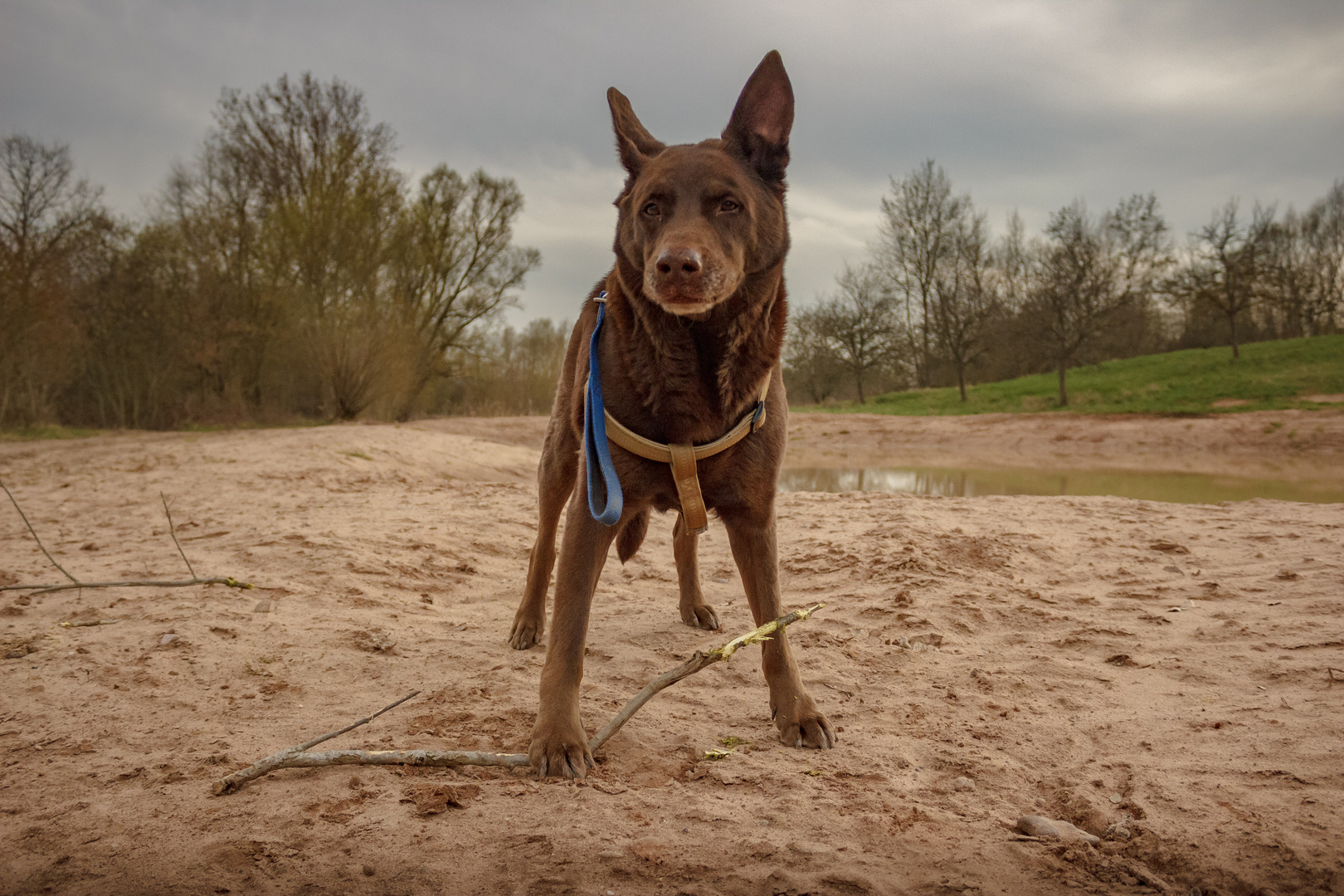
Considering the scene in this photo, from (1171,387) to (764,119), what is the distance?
31895 mm

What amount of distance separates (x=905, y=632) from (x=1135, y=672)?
3.42 feet

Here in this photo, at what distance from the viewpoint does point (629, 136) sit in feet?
10.9

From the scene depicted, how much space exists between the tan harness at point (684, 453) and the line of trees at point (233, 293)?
19450 mm

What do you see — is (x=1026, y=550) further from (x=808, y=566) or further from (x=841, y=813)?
(x=841, y=813)

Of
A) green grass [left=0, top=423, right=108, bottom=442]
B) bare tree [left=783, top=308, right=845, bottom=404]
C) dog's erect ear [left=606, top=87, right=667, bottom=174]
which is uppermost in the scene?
bare tree [left=783, top=308, right=845, bottom=404]

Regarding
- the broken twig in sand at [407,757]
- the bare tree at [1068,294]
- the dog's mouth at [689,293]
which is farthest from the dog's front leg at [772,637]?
the bare tree at [1068,294]

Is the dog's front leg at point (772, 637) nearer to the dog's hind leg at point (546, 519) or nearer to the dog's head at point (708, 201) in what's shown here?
the dog's head at point (708, 201)

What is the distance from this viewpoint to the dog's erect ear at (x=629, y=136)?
10.6 ft

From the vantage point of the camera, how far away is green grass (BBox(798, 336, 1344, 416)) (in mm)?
25211

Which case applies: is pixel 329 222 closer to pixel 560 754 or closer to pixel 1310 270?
pixel 560 754

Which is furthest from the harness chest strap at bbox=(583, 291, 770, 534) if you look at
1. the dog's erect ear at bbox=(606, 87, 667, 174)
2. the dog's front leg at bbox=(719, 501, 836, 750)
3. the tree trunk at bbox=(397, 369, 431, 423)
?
the tree trunk at bbox=(397, 369, 431, 423)

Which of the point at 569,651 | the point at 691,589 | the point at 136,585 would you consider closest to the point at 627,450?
the point at 569,651

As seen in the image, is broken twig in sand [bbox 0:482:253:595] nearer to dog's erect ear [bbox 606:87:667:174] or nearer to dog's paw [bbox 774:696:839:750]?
dog's erect ear [bbox 606:87:667:174]

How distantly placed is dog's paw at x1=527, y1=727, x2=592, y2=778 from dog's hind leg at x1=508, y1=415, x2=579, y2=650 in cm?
137
